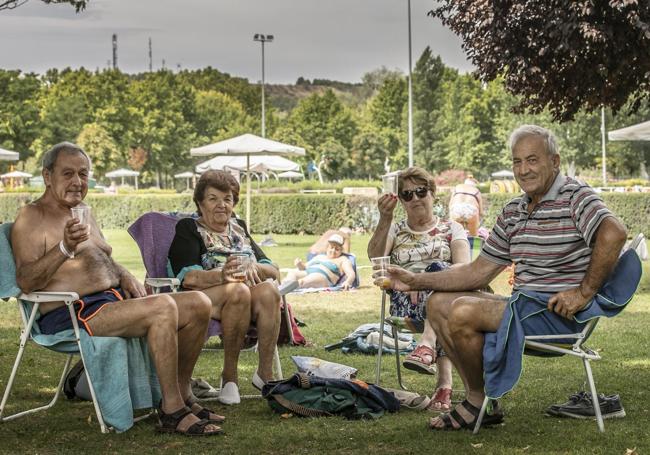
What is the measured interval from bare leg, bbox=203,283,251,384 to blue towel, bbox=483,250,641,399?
1.56 meters

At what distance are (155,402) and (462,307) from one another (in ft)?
5.68

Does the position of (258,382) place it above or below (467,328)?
below

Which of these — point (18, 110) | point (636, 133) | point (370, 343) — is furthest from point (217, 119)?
point (370, 343)

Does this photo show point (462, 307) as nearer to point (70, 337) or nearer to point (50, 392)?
point (70, 337)

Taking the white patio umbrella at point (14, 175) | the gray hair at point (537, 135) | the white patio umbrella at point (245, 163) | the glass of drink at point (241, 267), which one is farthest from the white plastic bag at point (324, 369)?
the white patio umbrella at point (14, 175)

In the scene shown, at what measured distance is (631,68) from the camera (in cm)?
1186

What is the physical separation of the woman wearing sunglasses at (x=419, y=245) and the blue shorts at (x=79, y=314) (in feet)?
5.19

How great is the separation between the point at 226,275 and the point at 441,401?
4.41 feet

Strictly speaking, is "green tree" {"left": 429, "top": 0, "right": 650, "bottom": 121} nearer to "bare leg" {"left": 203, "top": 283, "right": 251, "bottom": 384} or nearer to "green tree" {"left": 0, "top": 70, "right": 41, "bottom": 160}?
"bare leg" {"left": 203, "top": 283, "right": 251, "bottom": 384}

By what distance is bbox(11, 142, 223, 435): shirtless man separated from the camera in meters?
4.60

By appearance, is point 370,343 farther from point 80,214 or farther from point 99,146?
point 99,146

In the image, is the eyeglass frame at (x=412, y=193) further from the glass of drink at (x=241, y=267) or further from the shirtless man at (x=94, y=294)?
the shirtless man at (x=94, y=294)

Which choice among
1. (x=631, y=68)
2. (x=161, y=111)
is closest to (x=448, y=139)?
(x=161, y=111)

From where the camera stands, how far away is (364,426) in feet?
15.7
